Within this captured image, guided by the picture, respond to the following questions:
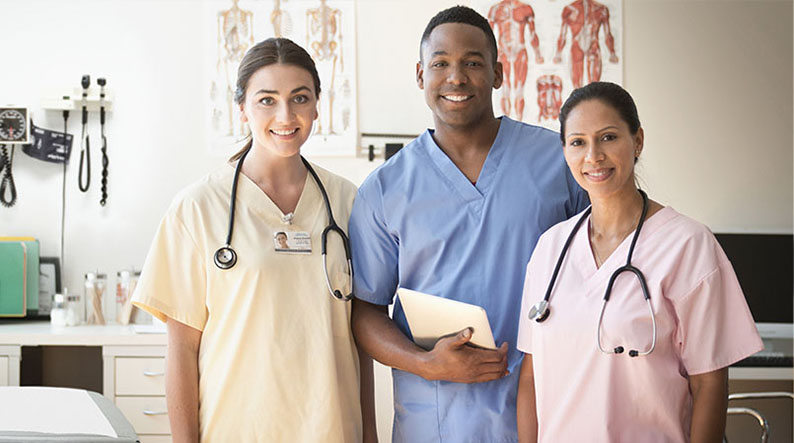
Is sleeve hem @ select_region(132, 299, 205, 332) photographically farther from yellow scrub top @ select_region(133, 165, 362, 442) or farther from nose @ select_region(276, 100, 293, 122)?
nose @ select_region(276, 100, 293, 122)

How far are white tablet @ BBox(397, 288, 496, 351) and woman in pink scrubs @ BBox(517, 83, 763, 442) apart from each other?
0.10 m

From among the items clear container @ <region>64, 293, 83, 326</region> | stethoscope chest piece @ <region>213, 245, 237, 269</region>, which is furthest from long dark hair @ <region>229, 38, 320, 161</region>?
clear container @ <region>64, 293, 83, 326</region>

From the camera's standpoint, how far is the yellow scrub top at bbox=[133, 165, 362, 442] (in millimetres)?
1659

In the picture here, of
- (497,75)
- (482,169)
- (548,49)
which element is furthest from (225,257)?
(548,49)

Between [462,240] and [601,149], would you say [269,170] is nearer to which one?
[462,240]

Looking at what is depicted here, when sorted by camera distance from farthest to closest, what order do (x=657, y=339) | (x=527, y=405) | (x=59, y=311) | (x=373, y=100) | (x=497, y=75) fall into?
(x=373, y=100) → (x=59, y=311) → (x=497, y=75) → (x=527, y=405) → (x=657, y=339)

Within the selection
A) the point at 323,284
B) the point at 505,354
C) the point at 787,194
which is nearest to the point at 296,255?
the point at 323,284

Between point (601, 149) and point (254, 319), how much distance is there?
761mm

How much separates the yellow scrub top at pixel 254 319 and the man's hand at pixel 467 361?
242mm

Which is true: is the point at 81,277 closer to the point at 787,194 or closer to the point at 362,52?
the point at 362,52

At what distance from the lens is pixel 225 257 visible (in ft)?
5.49

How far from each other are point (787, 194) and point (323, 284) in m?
2.98

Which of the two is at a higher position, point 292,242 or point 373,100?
point 373,100

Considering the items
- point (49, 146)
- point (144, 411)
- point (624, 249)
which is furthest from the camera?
point (49, 146)
